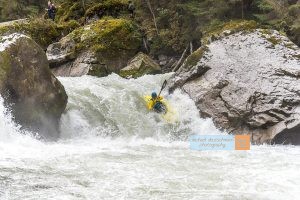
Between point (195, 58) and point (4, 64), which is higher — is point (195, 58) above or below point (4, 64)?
above

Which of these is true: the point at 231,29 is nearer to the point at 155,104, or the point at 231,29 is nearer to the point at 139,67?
the point at 155,104

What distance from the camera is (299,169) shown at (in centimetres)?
821

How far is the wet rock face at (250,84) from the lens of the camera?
1166 cm

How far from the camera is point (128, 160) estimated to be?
8.73 m

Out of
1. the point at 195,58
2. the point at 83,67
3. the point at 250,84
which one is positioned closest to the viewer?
the point at 250,84

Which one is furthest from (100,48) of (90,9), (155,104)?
(155,104)

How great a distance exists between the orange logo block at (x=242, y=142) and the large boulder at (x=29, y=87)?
4.97 m

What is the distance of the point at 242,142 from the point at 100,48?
324 inches

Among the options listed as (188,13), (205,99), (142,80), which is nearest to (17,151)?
(205,99)

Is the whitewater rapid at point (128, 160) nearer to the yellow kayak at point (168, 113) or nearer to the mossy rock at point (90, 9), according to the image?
the yellow kayak at point (168, 113)

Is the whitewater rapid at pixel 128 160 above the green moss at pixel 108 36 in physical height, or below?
below

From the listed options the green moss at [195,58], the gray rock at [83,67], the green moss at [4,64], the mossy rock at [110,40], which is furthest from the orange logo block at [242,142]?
the mossy rock at [110,40]

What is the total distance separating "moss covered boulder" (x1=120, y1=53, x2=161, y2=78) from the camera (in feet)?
56.2

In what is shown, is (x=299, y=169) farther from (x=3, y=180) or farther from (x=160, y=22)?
(x=160, y=22)
